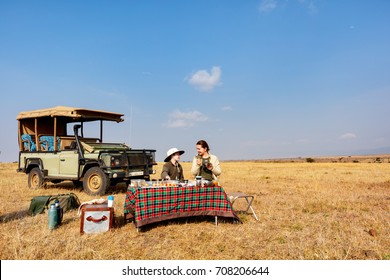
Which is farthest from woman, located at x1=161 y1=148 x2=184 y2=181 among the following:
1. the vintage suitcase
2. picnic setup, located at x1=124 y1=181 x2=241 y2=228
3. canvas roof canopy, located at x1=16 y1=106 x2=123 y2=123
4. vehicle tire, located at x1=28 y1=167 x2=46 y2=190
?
vehicle tire, located at x1=28 y1=167 x2=46 y2=190

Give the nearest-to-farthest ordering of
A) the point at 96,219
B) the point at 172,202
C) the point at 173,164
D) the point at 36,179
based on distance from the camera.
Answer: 1. the point at 96,219
2. the point at 172,202
3. the point at 173,164
4. the point at 36,179

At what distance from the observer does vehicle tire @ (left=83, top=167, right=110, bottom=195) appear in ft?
29.4

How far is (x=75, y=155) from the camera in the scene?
9.66 m

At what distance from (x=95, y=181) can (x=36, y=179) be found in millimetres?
3395

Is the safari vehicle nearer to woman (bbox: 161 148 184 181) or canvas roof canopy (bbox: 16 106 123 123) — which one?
canvas roof canopy (bbox: 16 106 123 123)

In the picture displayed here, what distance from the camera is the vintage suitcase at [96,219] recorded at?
519 centimetres

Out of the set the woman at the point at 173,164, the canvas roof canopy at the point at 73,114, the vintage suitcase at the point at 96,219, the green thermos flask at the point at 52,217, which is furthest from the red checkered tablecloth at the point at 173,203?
the canvas roof canopy at the point at 73,114

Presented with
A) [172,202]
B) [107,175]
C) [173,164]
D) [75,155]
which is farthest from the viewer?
[75,155]

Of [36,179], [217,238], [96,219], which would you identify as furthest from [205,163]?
[36,179]

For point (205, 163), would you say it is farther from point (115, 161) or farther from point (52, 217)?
point (115, 161)

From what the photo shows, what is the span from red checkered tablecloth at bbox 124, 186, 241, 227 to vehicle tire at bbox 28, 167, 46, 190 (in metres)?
6.33

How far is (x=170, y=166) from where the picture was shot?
6.89 meters

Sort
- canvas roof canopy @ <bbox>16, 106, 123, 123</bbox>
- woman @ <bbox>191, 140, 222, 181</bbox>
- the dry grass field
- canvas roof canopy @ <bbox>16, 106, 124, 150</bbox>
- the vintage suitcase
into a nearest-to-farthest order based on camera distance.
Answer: the dry grass field < the vintage suitcase < woman @ <bbox>191, 140, 222, 181</bbox> < canvas roof canopy @ <bbox>16, 106, 123, 123</bbox> < canvas roof canopy @ <bbox>16, 106, 124, 150</bbox>
